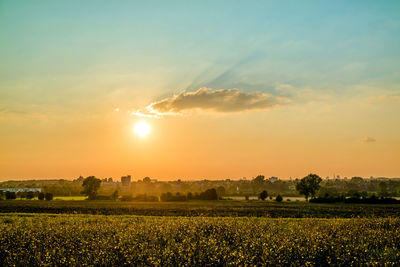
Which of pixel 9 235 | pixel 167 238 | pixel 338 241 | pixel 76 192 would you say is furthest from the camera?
pixel 76 192

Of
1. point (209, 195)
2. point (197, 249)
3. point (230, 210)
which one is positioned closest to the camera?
point (197, 249)

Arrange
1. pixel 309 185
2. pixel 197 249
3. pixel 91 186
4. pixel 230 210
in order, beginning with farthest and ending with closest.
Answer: pixel 91 186, pixel 309 185, pixel 230 210, pixel 197 249

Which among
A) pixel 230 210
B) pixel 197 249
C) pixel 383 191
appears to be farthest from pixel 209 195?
pixel 197 249

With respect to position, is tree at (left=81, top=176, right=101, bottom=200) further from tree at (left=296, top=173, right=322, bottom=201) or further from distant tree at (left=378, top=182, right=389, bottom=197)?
distant tree at (left=378, top=182, right=389, bottom=197)

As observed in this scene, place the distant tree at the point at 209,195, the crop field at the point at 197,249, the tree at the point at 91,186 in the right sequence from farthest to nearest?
the tree at the point at 91,186, the distant tree at the point at 209,195, the crop field at the point at 197,249

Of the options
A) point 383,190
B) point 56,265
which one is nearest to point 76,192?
point 383,190

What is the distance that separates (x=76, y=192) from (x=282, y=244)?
184441mm

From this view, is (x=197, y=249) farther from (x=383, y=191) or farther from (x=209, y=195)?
(x=383, y=191)

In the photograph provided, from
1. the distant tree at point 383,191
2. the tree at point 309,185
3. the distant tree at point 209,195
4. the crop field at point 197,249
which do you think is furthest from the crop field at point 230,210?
the distant tree at point 383,191

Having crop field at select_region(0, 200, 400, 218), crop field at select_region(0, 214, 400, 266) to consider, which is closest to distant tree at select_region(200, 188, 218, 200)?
crop field at select_region(0, 200, 400, 218)

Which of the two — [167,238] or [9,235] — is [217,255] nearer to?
[167,238]

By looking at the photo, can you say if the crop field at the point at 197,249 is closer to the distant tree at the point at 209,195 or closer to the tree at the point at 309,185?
the distant tree at the point at 209,195

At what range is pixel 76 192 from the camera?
18262 cm

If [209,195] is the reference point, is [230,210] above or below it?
above
